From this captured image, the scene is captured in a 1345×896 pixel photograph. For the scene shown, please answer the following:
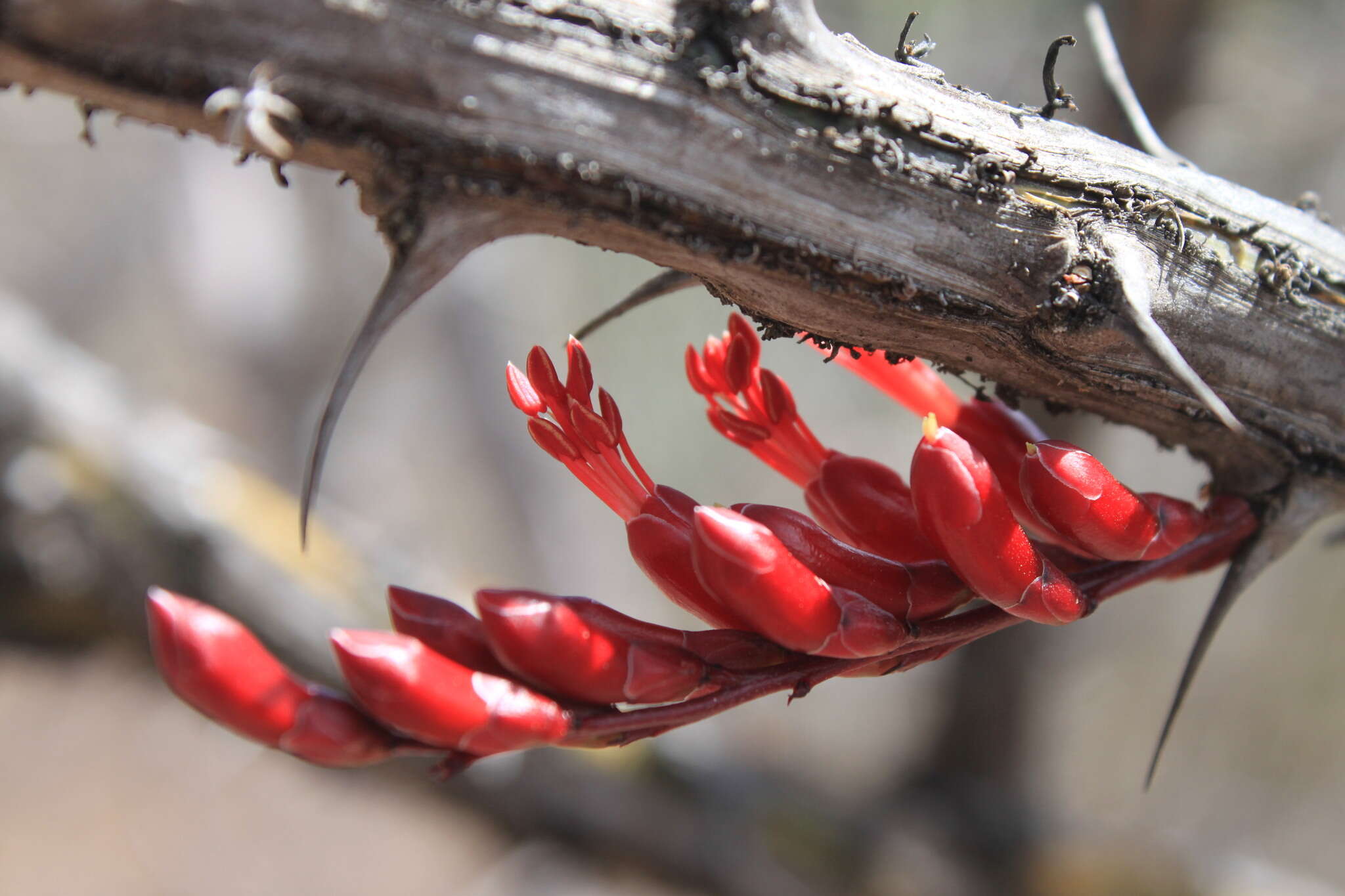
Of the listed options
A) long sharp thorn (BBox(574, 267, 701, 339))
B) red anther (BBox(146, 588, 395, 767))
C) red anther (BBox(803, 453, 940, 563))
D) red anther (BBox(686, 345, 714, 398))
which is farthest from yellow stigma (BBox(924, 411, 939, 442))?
red anther (BBox(146, 588, 395, 767))

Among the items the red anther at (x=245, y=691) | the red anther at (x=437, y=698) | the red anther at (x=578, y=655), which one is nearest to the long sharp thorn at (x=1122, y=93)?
the red anther at (x=578, y=655)

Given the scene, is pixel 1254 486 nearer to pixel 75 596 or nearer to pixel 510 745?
pixel 510 745

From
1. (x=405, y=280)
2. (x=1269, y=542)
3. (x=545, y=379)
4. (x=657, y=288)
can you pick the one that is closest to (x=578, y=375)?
(x=545, y=379)

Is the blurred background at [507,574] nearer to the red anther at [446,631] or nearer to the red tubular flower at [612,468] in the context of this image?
the red tubular flower at [612,468]

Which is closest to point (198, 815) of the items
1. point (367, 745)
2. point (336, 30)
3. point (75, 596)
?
point (75, 596)

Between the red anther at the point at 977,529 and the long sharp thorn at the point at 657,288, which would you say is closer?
the red anther at the point at 977,529
